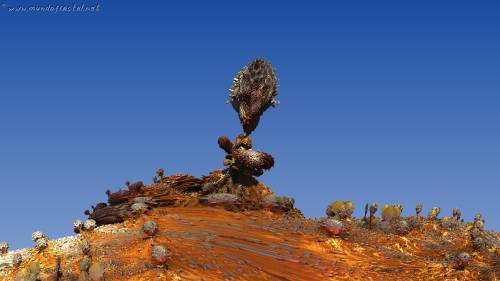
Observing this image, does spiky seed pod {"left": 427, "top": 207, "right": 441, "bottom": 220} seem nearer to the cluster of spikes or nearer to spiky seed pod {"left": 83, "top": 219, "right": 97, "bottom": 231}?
the cluster of spikes

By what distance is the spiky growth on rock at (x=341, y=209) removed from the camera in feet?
75.8

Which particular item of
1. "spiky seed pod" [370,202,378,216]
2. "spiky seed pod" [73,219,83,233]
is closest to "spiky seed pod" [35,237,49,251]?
"spiky seed pod" [73,219,83,233]

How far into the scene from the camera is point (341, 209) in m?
23.7

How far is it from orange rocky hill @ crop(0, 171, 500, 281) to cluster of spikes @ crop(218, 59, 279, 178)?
597 mm

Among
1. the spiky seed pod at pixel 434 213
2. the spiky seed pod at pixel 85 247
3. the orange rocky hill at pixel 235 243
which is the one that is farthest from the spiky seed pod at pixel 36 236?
the spiky seed pod at pixel 434 213

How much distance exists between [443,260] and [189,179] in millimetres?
9391

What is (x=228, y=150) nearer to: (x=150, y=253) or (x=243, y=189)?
(x=243, y=189)

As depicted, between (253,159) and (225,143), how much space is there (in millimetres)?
1345

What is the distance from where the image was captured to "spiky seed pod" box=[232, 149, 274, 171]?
74.3ft

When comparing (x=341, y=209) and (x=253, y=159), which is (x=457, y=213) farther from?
(x=253, y=159)

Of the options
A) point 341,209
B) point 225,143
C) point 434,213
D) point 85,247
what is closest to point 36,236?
point 85,247

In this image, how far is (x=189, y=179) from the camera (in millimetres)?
23156

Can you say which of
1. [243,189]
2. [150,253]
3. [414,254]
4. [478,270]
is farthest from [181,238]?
[478,270]

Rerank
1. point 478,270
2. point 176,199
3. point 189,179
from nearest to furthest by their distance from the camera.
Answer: point 478,270 → point 176,199 → point 189,179
